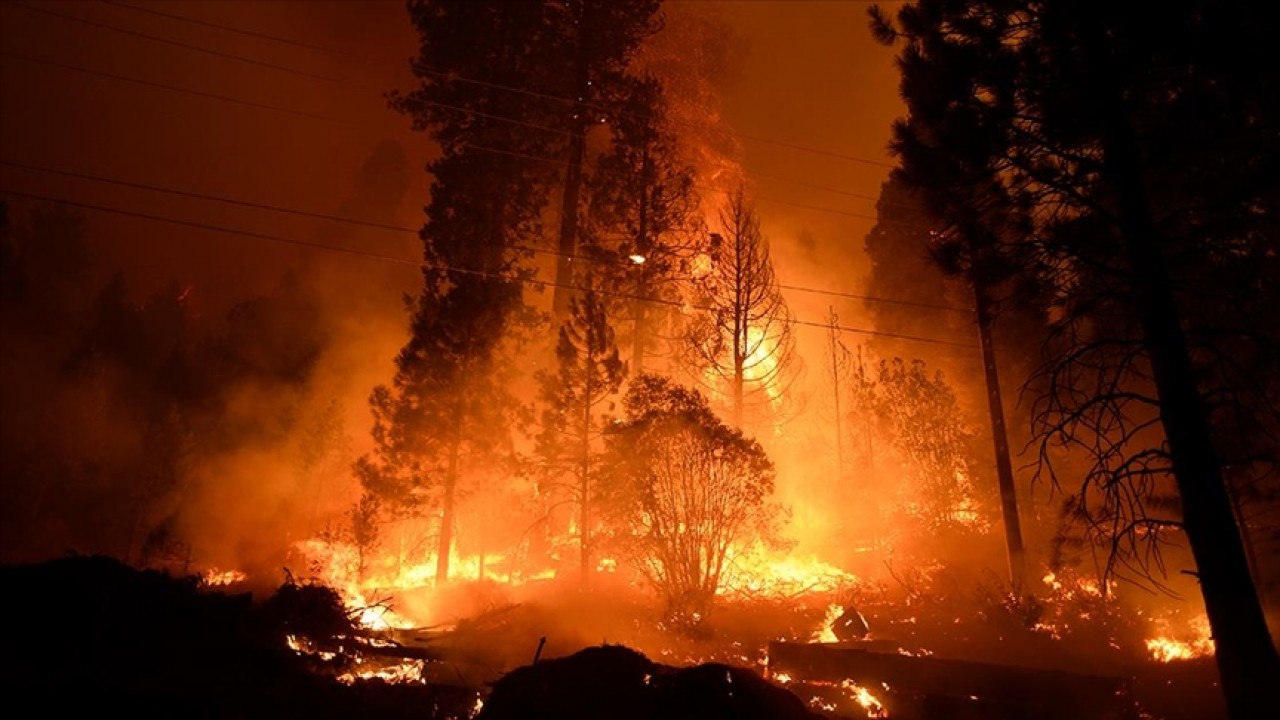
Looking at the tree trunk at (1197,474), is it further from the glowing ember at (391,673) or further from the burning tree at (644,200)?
the burning tree at (644,200)

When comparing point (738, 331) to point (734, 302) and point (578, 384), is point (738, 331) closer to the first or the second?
point (734, 302)

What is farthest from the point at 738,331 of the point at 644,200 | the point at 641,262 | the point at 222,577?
the point at 222,577

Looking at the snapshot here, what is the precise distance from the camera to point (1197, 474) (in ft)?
22.6

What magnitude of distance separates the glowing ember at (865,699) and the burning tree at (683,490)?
160 inches

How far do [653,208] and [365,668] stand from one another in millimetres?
17179

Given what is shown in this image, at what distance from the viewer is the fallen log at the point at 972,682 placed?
32.0ft

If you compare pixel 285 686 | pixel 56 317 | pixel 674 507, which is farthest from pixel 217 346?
pixel 285 686

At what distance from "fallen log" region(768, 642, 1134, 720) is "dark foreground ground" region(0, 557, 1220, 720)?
318cm

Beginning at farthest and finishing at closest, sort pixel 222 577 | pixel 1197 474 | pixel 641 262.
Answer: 1. pixel 222 577
2. pixel 641 262
3. pixel 1197 474

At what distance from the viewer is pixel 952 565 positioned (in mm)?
17391

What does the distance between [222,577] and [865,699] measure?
82.2ft

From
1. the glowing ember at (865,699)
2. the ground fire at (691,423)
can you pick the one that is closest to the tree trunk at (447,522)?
the ground fire at (691,423)

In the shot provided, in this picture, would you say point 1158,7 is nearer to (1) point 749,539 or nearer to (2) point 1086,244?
(2) point 1086,244

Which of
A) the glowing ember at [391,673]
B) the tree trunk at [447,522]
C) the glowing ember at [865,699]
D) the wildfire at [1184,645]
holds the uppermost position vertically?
the tree trunk at [447,522]
